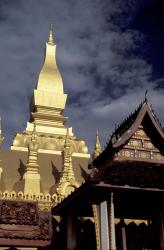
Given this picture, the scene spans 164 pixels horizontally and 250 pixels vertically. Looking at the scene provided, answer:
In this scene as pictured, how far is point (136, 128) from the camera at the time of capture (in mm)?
15109

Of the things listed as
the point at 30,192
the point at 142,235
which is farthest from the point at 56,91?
the point at 142,235

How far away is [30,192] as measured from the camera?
24.4 metres

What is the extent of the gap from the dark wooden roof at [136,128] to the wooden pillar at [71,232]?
2.41 metres

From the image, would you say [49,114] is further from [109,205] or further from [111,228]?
[111,228]

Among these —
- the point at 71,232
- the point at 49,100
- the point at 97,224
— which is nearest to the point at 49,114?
the point at 49,100

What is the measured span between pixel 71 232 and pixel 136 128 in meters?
4.27

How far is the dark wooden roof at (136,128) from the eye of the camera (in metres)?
14.7

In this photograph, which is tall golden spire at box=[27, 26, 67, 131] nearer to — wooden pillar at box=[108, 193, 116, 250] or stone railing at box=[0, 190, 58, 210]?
stone railing at box=[0, 190, 58, 210]

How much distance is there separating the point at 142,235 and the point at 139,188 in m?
5.17

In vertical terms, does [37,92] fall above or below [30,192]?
above

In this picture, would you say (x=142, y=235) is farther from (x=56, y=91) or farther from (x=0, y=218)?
(x=56, y=91)

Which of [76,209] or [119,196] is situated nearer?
[119,196]

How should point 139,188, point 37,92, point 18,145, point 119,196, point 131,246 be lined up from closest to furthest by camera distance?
point 139,188 < point 119,196 < point 131,246 < point 18,145 < point 37,92

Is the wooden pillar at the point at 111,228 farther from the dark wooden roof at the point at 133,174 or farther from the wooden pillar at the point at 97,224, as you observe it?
the dark wooden roof at the point at 133,174
